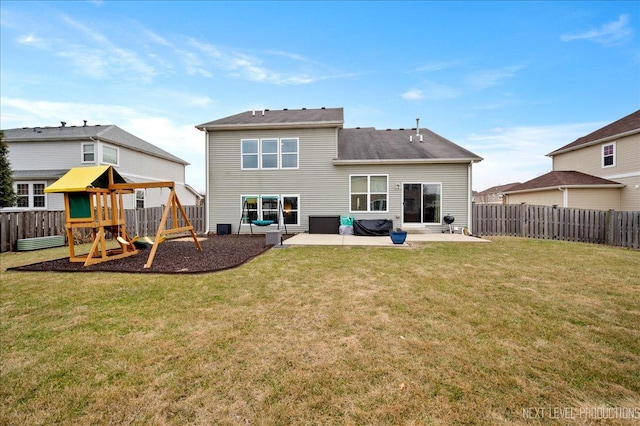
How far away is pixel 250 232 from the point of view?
13531 millimetres

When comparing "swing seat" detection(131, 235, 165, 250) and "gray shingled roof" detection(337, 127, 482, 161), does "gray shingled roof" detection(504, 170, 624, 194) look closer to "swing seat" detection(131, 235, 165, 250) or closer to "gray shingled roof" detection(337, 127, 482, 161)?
"gray shingled roof" detection(337, 127, 482, 161)

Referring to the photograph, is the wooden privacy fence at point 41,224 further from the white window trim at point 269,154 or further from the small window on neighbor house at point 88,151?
the small window on neighbor house at point 88,151

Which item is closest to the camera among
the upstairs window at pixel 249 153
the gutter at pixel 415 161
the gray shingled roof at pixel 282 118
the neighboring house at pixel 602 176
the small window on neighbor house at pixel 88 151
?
the gutter at pixel 415 161

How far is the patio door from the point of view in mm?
12844

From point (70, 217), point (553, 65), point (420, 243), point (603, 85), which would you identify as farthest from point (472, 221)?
point (70, 217)

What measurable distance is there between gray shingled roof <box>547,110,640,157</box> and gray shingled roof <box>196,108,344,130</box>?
53.2 ft

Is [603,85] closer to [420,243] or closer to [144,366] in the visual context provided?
[420,243]

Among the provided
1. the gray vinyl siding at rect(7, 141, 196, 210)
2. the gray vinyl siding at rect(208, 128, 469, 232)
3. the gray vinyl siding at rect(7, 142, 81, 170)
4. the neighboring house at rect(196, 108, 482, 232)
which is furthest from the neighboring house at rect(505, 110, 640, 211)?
the gray vinyl siding at rect(7, 142, 81, 170)

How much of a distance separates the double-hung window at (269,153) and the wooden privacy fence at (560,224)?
9482 millimetres

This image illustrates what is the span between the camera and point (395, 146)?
14.2m

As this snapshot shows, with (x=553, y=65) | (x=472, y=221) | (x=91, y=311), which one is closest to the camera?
(x=91, y=311)

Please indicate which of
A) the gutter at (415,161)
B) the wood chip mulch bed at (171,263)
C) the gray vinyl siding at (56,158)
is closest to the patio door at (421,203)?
the gutter at (415,161)

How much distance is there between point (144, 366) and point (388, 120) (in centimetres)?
2083

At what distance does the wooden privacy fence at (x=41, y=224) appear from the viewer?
9117mm
